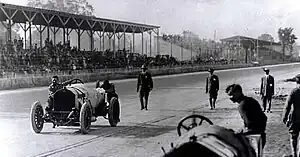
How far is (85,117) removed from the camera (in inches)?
330

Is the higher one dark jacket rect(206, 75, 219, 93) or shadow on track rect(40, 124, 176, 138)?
dark jacket rect(206, 75, 219, 93)

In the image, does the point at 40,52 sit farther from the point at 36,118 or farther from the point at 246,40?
the point at 36,118

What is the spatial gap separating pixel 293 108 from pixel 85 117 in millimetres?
4065

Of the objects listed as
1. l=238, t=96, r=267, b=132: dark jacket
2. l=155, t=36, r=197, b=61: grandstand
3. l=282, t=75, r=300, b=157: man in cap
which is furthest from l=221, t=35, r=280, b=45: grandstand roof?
l=155, t=36, r=197, b=61: grandstand

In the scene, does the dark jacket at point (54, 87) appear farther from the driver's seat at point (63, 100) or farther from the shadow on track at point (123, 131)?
the shadow on track at point (123, 131)

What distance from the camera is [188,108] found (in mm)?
13125

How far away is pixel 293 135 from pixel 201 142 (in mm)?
2849

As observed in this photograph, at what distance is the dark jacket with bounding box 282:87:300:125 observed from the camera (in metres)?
5.84

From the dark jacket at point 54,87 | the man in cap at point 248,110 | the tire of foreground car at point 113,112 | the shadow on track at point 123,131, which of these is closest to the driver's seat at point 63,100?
the dark jacket at point 54,87

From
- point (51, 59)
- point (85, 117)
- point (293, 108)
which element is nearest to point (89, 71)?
point (51, 59)

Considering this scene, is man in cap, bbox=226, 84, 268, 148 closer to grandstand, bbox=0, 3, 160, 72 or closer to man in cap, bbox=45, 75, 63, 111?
man in cap, bbox=45, 75, 63, 111

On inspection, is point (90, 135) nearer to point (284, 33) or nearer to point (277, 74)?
point (284, 33)

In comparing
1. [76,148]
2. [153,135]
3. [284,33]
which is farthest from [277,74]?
[76,148]

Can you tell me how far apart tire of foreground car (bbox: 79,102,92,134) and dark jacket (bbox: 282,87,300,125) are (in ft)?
12.8
